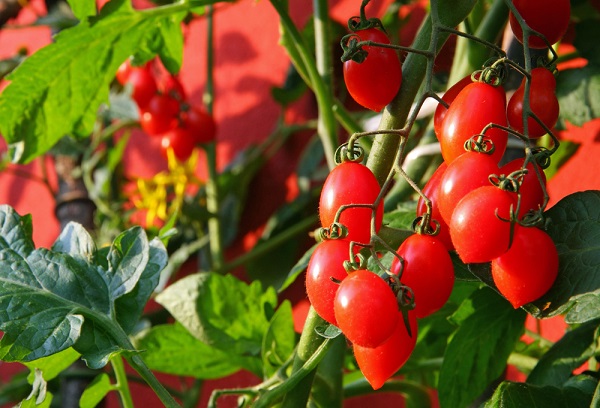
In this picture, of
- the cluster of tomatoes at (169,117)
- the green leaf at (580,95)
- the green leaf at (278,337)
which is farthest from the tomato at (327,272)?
the cluster of tomatoes at (169,117)

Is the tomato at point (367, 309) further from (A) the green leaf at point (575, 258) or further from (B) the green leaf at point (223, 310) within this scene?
(B) the green leaf at point (223, 310)

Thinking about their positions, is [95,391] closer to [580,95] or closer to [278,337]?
[278,337]

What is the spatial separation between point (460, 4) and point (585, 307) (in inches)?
6.4

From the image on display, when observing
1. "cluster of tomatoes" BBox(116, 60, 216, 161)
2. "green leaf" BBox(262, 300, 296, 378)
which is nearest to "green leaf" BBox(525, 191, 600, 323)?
"green leaf" BBox(262, 300, 296, 378)

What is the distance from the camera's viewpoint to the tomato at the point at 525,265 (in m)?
0.34

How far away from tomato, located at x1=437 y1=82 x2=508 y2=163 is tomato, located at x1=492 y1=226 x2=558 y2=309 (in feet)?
0.12

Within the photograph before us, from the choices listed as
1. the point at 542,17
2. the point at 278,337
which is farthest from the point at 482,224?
the point at 278,337

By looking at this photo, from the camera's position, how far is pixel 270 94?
117 cm

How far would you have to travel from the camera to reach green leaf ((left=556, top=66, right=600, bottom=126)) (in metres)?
0.63

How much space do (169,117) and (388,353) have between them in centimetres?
78

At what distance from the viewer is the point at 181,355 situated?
656 mm

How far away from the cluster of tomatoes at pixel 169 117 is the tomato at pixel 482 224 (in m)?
0.77

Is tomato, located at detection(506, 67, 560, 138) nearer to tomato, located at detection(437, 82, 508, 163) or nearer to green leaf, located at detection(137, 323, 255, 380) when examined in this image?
tomato, located at detection(437, 82, 508, 163)

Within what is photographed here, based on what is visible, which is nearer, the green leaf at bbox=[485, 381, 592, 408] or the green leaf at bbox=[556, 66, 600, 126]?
the green leaf at bbox=[485, 381, 592, 408]
